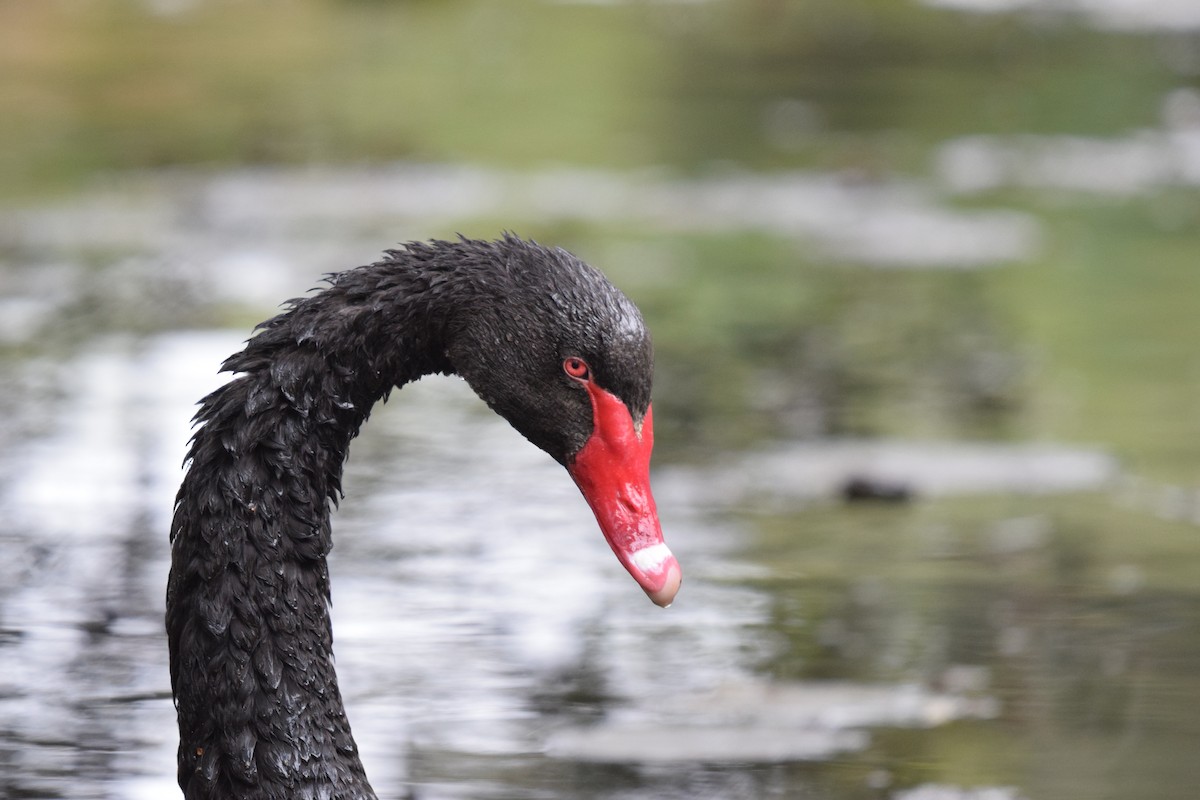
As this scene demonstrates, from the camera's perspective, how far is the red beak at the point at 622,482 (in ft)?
8.59

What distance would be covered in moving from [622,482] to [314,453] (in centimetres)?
44

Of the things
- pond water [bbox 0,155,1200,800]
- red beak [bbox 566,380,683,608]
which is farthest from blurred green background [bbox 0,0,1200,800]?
red beak [bbox 566,380,683,608]

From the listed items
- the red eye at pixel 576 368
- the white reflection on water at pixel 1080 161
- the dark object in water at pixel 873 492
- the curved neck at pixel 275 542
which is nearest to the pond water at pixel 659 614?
the dark object in water at pixel 873 492

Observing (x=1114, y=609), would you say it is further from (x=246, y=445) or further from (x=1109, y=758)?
(x=246, y=445)

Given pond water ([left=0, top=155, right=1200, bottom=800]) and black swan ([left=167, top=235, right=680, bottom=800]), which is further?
pond water ([left=0, top=155, right=1200, bottom=800])

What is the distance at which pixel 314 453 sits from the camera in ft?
8.93

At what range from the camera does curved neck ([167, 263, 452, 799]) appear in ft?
8.74

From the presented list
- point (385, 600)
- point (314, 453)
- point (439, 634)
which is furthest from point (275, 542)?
point (385, 600)

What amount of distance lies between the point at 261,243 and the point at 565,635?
4.13m

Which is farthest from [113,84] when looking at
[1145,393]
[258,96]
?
[1145,393]

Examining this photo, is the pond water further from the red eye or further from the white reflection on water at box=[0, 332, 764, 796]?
the red eye

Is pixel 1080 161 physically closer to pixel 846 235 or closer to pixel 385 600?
pixel 846 235

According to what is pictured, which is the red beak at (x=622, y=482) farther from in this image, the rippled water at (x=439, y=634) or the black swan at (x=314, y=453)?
the rippled water at (x=439, y=634)

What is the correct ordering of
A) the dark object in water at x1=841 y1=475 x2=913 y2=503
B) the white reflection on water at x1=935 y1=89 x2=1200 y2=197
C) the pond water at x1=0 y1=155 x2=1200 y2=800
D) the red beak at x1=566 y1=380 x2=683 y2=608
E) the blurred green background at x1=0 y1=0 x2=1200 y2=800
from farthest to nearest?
the white reflection on water at x1=935 y1=89 x2=1200 y2=197, the dark object in water at x1=841 y1=475 x2=913 y2=503, the blurred green background at x1=0 y1=0 x2=1200 y2=800, the pond water at x1=0 y1=155 x2=1200 y2=800, the red beak at x1=566 y1=380 x2=683 y2=608
